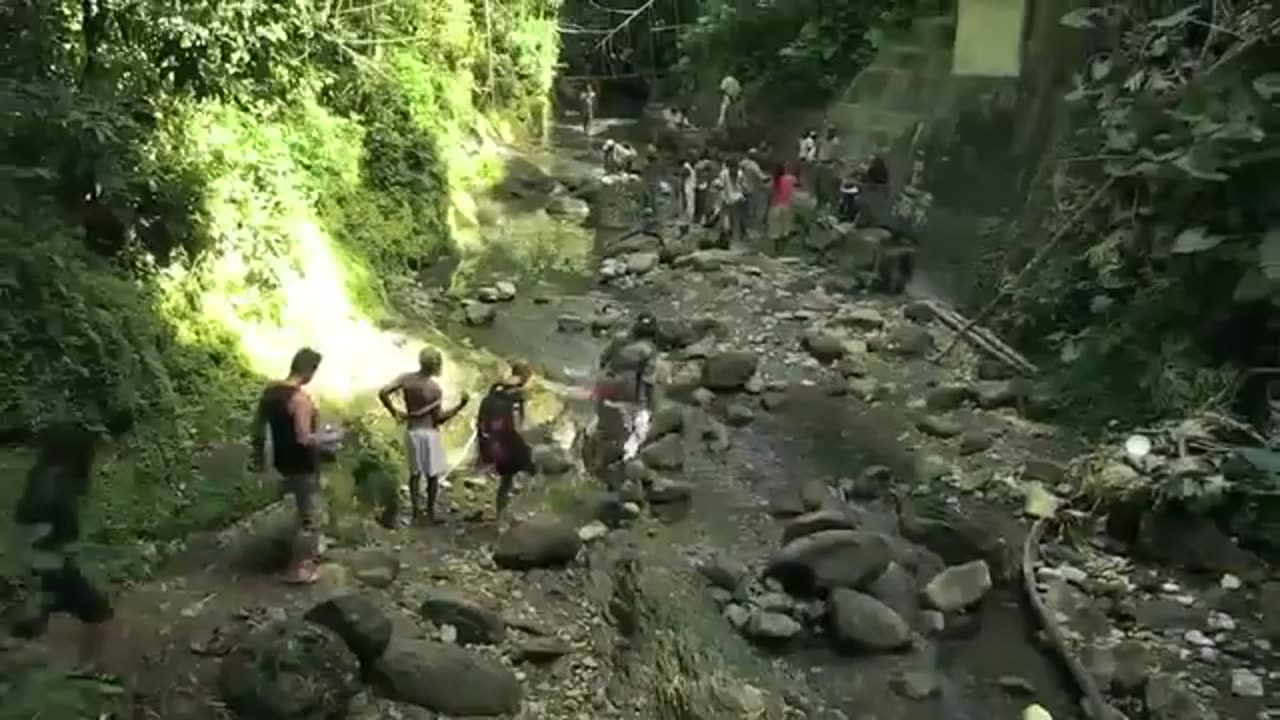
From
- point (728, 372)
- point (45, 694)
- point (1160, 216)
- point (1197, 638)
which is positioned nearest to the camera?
point (45, 694)

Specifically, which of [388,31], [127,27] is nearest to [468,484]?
[127,27]

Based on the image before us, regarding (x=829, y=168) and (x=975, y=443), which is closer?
(x=975, y=443)

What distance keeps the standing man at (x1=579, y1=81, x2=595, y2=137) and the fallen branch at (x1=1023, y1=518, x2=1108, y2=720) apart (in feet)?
84.7

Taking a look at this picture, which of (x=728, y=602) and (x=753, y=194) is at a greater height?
(x=753, y=194)

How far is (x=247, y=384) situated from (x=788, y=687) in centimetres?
526

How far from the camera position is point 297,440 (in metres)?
7.67

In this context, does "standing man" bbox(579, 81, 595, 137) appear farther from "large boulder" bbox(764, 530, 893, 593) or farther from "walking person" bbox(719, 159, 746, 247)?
"large boulder" bbox(764, 530, 893, 593)

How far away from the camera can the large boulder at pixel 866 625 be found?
820cm

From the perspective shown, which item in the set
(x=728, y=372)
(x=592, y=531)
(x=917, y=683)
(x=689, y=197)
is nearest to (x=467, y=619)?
(x=592, y=531)

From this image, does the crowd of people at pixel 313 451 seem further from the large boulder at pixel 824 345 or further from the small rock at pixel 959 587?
the small rock at pixel 959 587

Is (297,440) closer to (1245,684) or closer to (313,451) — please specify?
(313,451)

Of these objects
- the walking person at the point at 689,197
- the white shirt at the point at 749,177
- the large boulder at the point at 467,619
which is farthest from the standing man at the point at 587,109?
the large boulder at the point at 467,619

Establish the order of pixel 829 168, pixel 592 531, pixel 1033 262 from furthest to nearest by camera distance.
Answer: pixel 829 168 < pixel 1033 262 < pixel 592 531

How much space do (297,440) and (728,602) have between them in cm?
315
